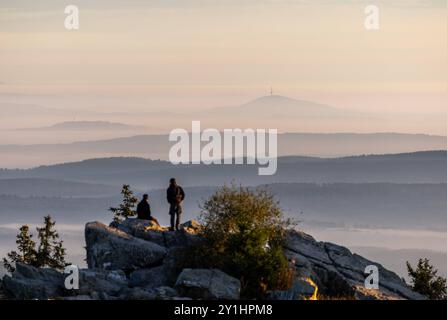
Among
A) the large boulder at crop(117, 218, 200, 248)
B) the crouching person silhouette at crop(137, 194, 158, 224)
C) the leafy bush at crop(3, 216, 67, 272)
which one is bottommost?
the large boulder at crop(117, 218, 200, 248)

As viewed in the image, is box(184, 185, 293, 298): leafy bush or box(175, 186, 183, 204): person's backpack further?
box(175, 186, 183, 204): person's backpack

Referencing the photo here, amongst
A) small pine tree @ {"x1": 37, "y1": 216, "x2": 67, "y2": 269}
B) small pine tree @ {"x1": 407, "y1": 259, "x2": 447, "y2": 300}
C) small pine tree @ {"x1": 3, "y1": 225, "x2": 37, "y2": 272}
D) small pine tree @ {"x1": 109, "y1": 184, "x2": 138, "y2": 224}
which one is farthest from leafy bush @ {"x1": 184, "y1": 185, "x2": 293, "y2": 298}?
small pine tree @ {"x1": 3, "y1": 225, "x2": 37, "y2": 272}

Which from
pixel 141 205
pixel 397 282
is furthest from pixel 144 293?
pixel 397 282

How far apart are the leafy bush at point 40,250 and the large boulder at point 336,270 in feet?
124

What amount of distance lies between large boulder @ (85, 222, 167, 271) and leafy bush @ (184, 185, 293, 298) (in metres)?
1.98

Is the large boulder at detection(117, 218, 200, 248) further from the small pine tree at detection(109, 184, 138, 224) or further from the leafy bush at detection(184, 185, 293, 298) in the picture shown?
the small pine tree at detection(109, 184, 138, 224)

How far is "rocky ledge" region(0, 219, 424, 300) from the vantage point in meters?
57.8

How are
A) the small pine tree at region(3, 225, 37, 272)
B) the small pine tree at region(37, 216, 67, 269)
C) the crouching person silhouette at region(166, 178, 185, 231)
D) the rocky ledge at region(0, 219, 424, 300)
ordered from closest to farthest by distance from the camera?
the rocky ledge at region(0, 219, 424, 300), the crouching person silhouette at region(166, 178, 185, 231), the small pine tree at region(37, 216, 67, 269), the small pine tree at region(3, 225, 37, 272)

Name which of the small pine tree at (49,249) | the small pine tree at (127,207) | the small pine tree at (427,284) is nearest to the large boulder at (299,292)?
the small pine tree at (427,284)

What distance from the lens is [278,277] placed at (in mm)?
61781

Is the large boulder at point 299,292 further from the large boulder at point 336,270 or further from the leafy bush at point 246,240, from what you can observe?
the large boulder at point 336,270
